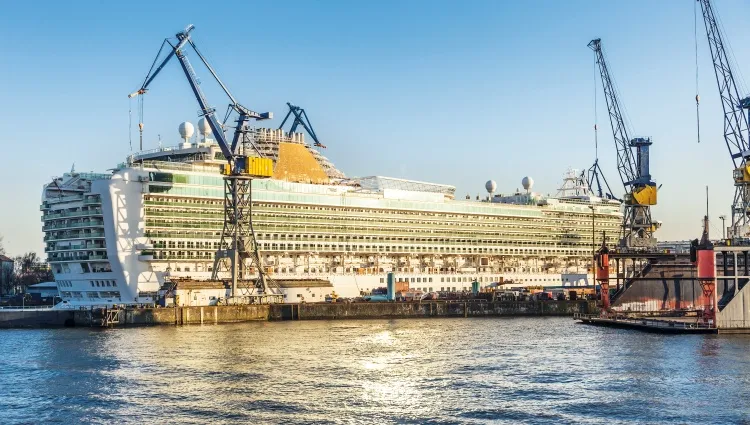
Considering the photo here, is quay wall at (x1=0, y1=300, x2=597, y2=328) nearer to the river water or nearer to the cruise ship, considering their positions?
the cruise ship

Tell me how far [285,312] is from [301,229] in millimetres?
20496

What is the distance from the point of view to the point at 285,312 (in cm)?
10262

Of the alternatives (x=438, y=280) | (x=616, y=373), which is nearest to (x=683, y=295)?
(x=438, y=280)

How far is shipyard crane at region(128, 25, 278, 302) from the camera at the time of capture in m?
104

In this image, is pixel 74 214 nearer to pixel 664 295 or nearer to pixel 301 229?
pixel 301 229

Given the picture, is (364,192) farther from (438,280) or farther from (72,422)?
(72,422)

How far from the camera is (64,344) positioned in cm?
7338

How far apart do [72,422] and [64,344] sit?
33747mm

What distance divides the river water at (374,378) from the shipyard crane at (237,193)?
23.2 metres

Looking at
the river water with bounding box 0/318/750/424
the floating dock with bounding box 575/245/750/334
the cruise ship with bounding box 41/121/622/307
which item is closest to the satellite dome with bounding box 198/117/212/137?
the cruise ship with bounding box 41/121/622/307

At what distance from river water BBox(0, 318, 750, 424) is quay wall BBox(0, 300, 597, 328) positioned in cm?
1231

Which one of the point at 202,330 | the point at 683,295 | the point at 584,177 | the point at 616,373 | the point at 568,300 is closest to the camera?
the point at 616,373

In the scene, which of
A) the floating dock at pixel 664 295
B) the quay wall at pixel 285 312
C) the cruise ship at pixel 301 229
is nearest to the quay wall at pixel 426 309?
the quay wall at pixel 285 312

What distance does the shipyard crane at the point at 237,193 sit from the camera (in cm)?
10356
